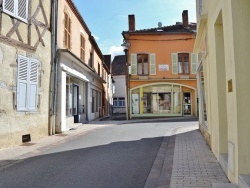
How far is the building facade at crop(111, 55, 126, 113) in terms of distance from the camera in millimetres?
38759

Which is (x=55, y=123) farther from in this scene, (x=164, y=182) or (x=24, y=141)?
(x=164, y=182)

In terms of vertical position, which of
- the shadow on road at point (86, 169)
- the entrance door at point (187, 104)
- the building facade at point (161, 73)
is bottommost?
the shadow on road at point (86, 169)

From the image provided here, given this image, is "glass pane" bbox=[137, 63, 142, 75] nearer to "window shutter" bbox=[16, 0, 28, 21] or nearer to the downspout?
the downspout

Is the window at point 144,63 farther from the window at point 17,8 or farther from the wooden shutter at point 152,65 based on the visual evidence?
the window at point 17,8

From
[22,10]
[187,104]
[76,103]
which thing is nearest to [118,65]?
[187,104]

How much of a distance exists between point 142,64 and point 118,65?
67.8ft

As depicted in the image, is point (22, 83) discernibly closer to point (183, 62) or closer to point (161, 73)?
point (161, 73)

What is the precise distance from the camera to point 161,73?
22.7 meters

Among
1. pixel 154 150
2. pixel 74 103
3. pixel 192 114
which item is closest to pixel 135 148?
pixel 154 150

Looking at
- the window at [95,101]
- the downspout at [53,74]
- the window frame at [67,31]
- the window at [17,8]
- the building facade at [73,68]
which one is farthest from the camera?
the window at [95,101]

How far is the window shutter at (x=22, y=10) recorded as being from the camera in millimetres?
9109

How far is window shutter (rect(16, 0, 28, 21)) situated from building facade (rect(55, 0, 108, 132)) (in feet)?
7.81

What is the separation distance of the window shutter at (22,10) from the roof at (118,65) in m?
31.6

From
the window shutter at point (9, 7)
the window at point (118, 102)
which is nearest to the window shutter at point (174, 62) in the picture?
the window shutter at point (9, 7)
